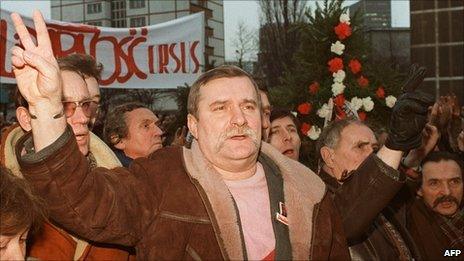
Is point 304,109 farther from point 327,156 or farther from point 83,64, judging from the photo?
point 83,64

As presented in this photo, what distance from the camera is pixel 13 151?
279 centimetres

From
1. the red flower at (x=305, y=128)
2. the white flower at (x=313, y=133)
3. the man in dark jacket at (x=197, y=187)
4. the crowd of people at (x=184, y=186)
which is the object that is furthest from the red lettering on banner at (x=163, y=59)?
the man in dark jacket at (x=197, y=187)

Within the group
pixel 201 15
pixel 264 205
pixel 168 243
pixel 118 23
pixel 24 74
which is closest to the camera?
pixel 24 74

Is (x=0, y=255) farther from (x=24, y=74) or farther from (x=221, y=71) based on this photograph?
(x=221, y=71)

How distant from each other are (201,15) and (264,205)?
19.6ft

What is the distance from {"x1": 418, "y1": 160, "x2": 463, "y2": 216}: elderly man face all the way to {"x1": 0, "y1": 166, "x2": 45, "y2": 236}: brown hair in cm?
296

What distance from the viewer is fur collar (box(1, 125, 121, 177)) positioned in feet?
8.93

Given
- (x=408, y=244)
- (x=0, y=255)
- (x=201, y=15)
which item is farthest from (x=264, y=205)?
(x=201, y=15)

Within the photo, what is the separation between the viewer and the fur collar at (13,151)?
2.72 metres

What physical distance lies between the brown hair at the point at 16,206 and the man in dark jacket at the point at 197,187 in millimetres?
89

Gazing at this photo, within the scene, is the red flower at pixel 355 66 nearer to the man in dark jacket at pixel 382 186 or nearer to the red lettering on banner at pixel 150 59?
the red lettering on banner at pixel 150 59

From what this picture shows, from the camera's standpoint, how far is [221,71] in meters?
2.69

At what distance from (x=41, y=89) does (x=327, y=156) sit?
221 cm
